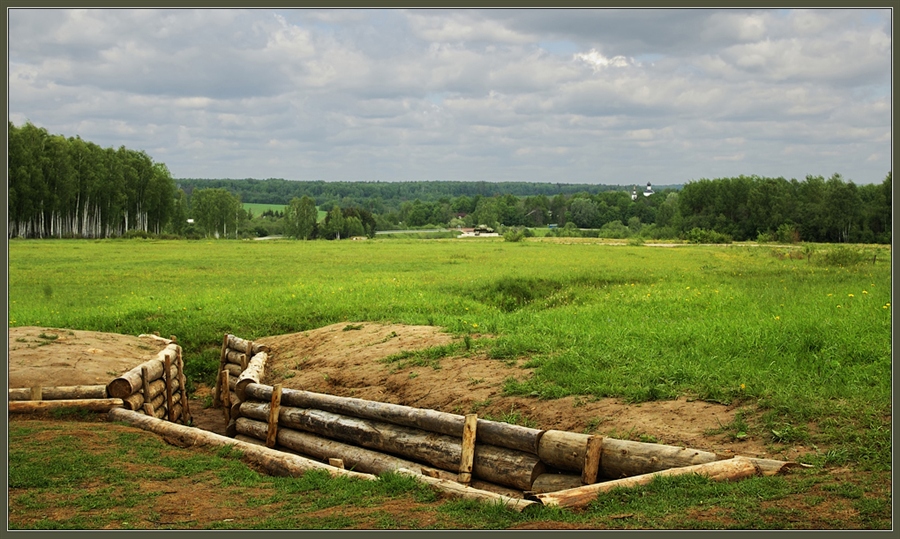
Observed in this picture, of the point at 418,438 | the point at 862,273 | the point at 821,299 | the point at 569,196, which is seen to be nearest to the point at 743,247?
the point at 862,273

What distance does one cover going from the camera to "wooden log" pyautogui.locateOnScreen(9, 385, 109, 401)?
1075 cm

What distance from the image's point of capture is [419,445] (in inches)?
340

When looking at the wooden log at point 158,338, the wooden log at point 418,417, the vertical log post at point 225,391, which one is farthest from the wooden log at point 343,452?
the wooden log at point 158,338

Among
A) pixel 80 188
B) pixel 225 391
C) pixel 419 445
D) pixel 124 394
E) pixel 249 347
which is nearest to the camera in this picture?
pixel 419 445

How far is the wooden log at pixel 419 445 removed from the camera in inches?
300

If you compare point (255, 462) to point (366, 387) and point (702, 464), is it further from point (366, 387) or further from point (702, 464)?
point (702, 464)

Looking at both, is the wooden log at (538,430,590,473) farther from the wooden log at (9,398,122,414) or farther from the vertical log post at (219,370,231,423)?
the vertical log post at (219,370,231,423)

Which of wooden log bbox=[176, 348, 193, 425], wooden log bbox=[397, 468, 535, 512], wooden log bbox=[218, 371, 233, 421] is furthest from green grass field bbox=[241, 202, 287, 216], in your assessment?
wooden log bbox=[397, 468, 535, 512]

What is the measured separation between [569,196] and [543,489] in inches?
3181

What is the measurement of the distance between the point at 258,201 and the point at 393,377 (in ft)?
169

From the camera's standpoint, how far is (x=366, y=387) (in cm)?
1146

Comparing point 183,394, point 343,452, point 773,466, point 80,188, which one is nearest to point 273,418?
point 343,452

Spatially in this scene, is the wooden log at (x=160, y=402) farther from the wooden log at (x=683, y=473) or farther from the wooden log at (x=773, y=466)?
the wooden log at (x=773, y=466)

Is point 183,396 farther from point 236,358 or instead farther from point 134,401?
point 134,401
